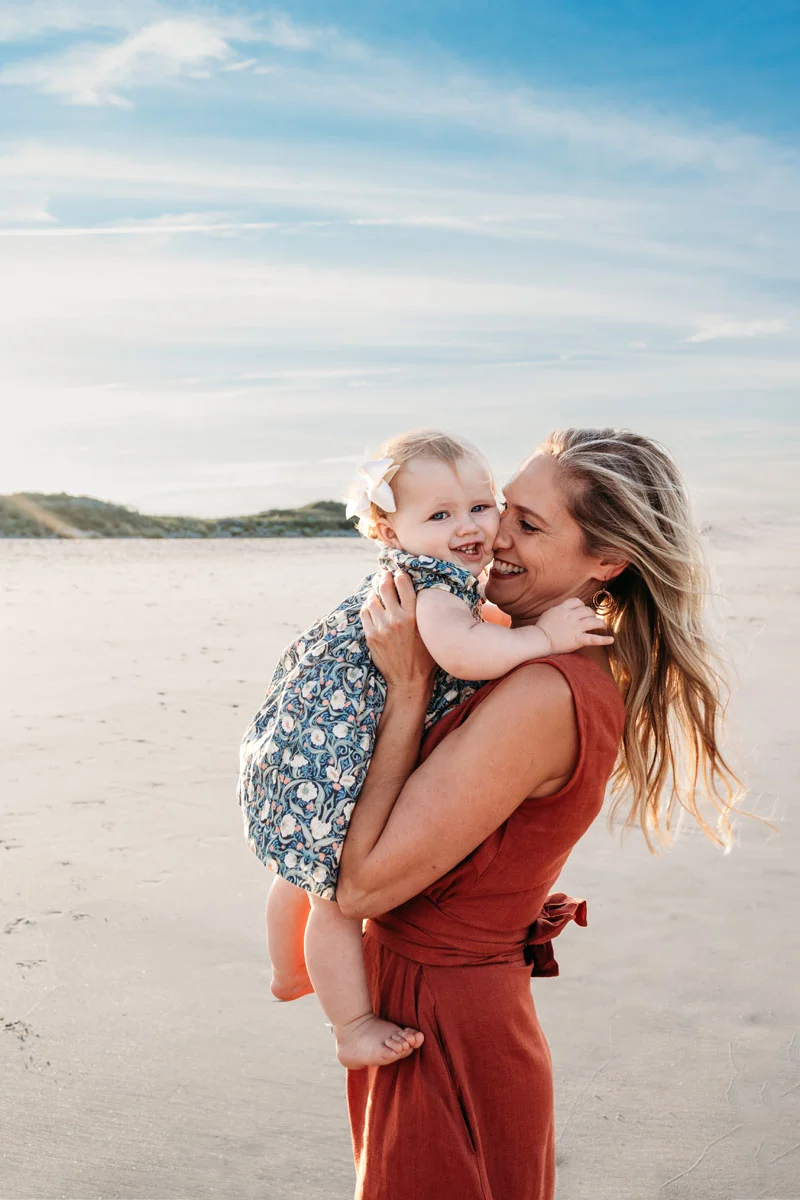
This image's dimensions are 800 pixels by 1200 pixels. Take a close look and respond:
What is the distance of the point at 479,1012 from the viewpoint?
6.52 feet

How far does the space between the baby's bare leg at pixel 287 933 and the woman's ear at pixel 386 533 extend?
75 centimetres

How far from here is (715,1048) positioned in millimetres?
4027

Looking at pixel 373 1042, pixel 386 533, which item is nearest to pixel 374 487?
pixel 386 533

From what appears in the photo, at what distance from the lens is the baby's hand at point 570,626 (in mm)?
2018

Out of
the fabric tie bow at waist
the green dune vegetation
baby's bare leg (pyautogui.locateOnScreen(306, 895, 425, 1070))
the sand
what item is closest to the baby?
baby's bare leg (pyautogui.locateOnScreen(306, 895, 425, 1070))

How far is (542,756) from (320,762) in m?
0.42

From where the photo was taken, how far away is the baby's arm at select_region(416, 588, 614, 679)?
1998mm

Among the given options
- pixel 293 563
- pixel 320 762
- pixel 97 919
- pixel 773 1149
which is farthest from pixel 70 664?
pixel 293 563

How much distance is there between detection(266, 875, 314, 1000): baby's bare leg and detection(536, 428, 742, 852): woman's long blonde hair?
0.73m

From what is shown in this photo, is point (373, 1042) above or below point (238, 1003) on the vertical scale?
above

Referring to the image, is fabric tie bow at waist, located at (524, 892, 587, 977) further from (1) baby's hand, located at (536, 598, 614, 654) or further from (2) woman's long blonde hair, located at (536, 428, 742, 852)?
Result: (1) baby's hand, located at (536, 598, 614, 654)

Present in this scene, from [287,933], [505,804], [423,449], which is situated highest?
[423,449]

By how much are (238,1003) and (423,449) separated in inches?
108

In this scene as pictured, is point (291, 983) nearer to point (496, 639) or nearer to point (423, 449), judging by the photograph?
point (496, 639)
